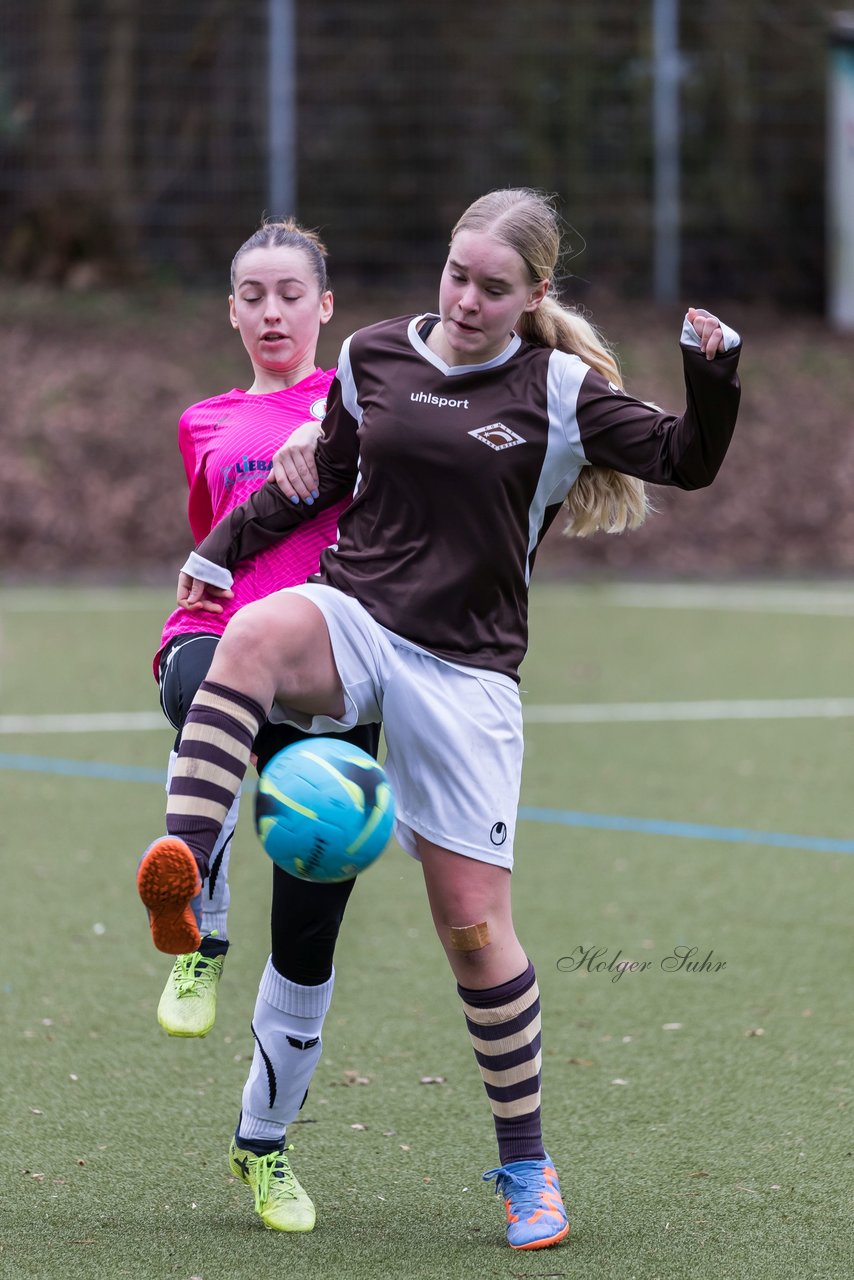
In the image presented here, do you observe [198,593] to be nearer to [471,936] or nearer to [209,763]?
[209,763]

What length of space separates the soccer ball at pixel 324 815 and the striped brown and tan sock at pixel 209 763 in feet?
0.25

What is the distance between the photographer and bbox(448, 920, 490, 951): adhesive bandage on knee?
12.2 ft

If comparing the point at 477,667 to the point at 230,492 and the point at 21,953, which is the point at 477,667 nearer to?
the point at 230,492

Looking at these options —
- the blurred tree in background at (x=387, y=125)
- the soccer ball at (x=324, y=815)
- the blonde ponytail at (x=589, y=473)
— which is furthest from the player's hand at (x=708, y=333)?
the blurred tree in background at (x=387, y=125)

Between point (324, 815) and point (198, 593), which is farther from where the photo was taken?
point (198, 593)

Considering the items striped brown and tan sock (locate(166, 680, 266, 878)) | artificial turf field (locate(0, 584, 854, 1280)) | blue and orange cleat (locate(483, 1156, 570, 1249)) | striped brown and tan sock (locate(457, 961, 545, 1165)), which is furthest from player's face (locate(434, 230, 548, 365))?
artificial turf field (locate(0, 584, 854, 1280))

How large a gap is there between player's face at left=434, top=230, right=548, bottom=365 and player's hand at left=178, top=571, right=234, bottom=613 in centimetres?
82

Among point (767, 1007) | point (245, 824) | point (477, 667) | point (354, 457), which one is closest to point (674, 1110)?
point (767, 1007)

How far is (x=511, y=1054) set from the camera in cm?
382

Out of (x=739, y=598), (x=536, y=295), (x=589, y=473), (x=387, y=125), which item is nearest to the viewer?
(x=536, y=295)

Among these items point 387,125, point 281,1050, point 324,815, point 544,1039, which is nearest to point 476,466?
point 324,815

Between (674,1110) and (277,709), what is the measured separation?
1.59m

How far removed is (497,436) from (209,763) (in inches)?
33.7

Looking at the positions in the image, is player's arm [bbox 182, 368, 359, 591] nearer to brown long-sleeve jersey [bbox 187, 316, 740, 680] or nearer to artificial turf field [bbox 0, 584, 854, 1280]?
brown long-sleeve jersey [bbox 187, 316, 740, 680]
